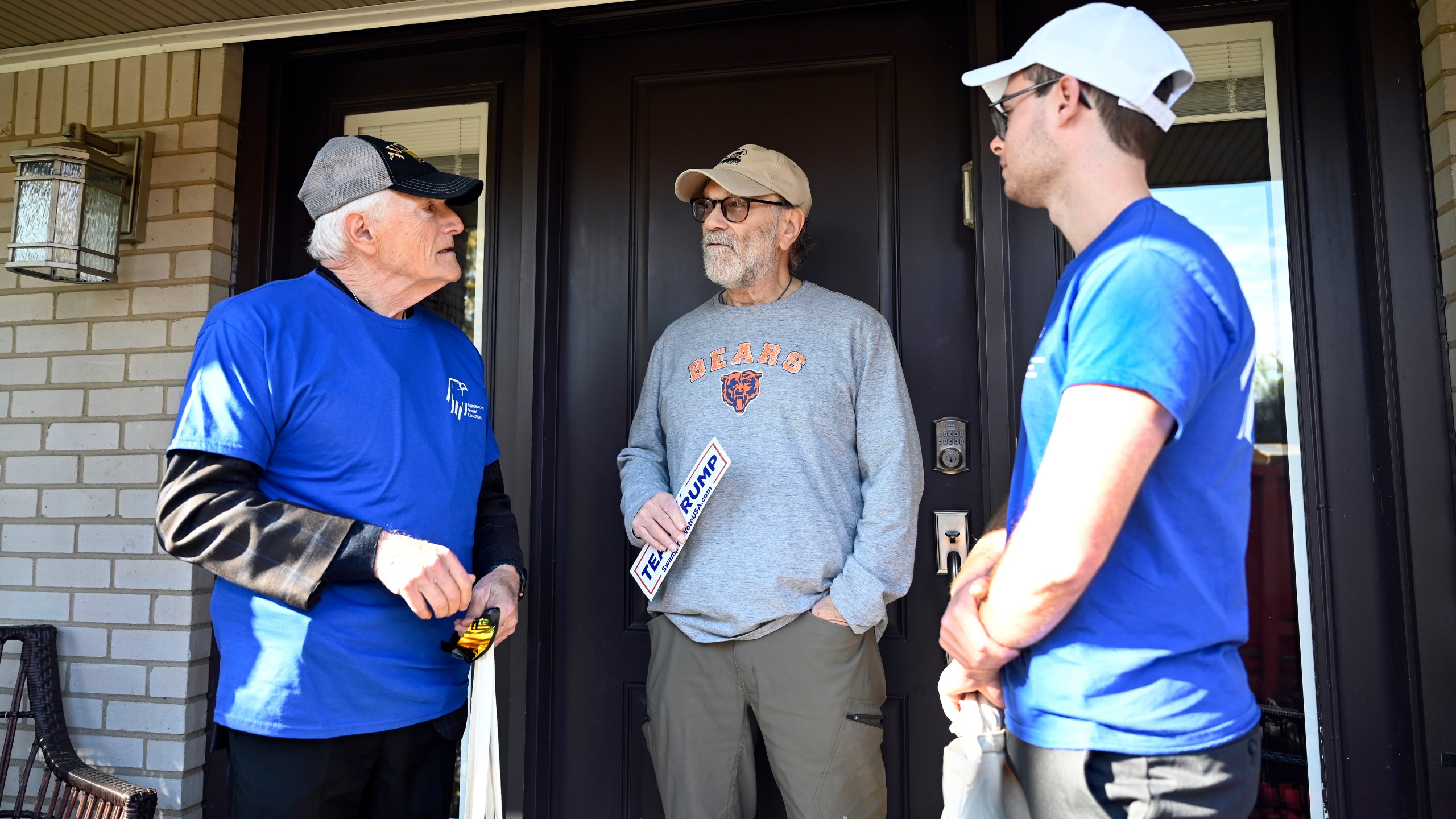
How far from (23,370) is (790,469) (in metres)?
2.54

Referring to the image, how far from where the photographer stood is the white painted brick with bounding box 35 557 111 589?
9.31ft

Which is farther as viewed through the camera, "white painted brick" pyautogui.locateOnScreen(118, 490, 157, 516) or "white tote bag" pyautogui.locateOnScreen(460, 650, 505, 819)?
"white painted brick" pyautogui.locateOnScreen(118, 490, 157, 516)

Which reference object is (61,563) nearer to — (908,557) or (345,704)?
(345,704)

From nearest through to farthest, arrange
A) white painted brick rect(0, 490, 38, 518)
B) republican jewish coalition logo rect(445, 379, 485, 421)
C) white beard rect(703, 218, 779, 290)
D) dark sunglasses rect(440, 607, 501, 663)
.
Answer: dark sunglasses rect(440, 607, 501, 663) → republican jewish coalition logo rect(445, 379, 485, 421) → white beard rect(703, 218, 779, 290) → white painted brick rect(0, 490, 38, 518)

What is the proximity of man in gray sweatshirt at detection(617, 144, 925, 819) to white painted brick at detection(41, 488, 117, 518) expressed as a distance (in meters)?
1.69

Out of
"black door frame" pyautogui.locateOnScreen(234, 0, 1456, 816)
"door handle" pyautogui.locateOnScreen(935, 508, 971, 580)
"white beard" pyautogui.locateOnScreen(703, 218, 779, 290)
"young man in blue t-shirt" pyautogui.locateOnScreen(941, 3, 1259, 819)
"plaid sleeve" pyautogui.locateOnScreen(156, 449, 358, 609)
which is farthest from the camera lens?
"door handle" pyautogui.locateOnScreen(935, 508, 971, 580)

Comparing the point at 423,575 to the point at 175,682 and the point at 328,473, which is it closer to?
the point at 328,473

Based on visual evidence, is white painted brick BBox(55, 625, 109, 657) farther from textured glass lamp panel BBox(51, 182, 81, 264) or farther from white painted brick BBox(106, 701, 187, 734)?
textured glass lamp panel BBox(51, 182, 81, 264)

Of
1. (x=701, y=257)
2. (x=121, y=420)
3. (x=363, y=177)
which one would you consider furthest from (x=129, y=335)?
(x=701, y=257)

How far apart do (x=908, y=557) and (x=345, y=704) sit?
1237 millimetres

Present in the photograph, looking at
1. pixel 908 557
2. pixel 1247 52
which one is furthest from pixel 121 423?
pixel 1247 52

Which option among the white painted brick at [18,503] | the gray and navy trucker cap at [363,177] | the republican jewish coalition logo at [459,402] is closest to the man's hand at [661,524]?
the republican jewish coalition logo at [459,402]

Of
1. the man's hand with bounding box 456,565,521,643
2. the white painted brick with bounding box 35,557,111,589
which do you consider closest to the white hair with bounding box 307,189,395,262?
the man's hand with bounding box 456,565,521,643

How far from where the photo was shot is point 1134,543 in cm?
116
